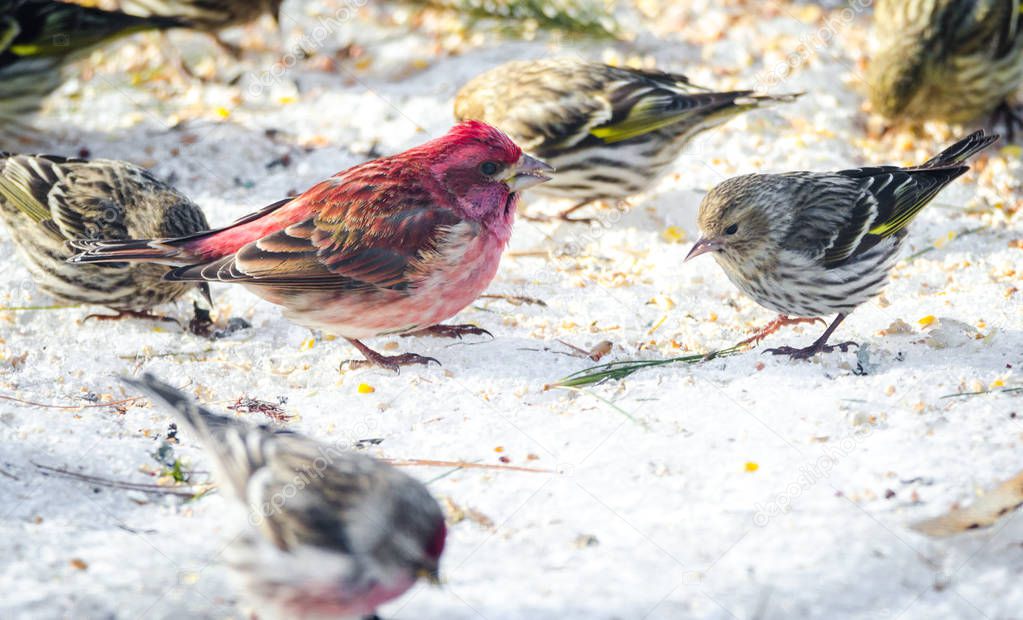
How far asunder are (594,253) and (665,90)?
3.67ft

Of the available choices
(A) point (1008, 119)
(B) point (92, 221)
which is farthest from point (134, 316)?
(A) point (1008, 119)

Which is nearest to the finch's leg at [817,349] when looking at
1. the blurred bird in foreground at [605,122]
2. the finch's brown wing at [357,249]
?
the finch's brown wing at [357,249]

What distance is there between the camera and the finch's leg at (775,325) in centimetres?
530

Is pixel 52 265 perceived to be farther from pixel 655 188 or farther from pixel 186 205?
pixel 655 188

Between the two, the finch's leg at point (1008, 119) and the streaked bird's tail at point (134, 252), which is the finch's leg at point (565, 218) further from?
the finch's leg at point (1008, 119)

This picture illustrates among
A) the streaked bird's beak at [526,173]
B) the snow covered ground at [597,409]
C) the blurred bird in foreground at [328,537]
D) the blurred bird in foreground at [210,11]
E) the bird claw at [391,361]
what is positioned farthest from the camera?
the blurred bird in foreground at [210,11]

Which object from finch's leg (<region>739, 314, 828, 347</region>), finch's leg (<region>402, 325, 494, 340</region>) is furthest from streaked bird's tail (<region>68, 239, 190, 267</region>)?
finch's leg (<region>739, 314, 828, 347</region>)

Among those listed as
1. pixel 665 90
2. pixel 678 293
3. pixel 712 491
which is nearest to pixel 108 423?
pixel 712 491

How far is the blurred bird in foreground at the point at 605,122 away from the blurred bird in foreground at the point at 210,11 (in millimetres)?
2487

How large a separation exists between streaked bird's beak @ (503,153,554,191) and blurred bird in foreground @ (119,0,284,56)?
3.89m

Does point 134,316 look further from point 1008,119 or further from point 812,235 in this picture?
point 1008,119

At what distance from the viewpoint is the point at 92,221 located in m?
5.61

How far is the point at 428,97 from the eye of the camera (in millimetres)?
8000

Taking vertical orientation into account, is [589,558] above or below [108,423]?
above
